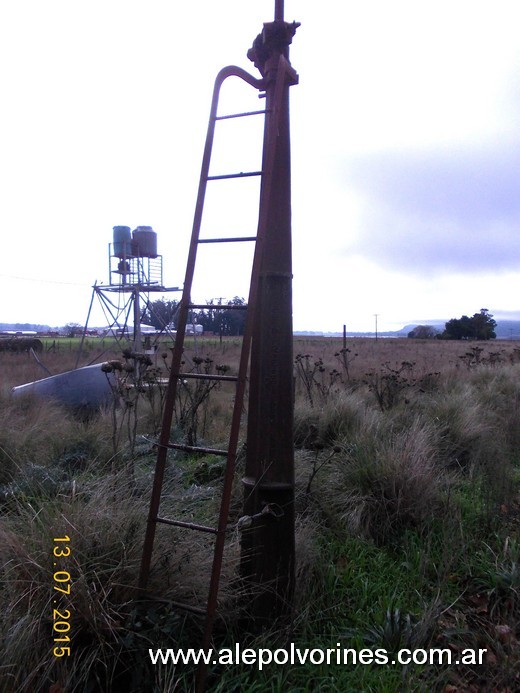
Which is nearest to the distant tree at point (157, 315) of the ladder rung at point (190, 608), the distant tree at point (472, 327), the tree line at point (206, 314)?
the tree line at point (206, 314)

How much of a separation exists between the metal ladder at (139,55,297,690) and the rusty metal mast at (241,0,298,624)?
0.21 ft

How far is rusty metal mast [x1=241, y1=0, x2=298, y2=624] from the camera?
3.38m

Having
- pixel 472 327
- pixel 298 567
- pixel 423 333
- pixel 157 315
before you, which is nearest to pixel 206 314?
pixel 157 315

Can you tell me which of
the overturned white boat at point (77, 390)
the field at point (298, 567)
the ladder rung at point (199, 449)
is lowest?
the field at point (298, 567)

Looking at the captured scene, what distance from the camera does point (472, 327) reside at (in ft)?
187

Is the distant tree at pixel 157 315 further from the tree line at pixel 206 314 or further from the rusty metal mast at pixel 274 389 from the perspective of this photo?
the rusty metal mast at pixel 274 389

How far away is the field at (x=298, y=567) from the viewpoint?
2.83 meters

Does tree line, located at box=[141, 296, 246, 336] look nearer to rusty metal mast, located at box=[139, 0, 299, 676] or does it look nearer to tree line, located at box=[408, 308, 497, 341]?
rusty metal mast, located at box=[139, 0, 299, 676]

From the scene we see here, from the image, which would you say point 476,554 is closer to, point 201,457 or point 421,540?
point 421,540

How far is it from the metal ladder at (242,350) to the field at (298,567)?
238mm

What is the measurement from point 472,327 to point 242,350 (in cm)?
5715
